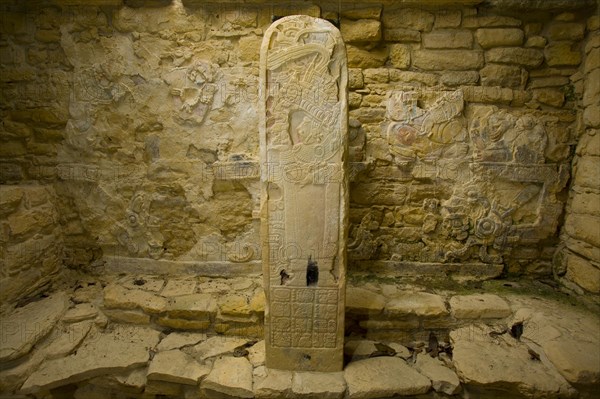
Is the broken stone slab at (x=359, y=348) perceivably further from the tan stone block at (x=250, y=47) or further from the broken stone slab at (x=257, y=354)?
the tan stone block at (x=250, y=47)

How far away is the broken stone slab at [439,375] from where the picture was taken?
2.12 m

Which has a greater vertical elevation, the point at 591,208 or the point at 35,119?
the point at 35,119

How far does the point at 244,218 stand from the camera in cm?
297

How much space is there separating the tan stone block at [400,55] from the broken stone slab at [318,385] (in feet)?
7.68

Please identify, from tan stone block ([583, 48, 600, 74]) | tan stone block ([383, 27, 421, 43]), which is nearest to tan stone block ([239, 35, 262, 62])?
tan stone block ([383, 27, 421, 43])

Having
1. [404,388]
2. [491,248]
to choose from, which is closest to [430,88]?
[491,248]

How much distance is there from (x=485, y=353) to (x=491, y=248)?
3.36ft

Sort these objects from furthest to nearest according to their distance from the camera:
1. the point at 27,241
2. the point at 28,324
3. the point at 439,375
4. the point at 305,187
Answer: the point at 27,241
the point at 28,324
the point at 439,375
the point at 305,187

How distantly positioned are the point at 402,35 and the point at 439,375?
2491mm

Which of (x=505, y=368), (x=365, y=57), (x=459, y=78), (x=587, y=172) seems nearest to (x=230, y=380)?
(x=505, y=368)

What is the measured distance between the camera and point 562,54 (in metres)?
2.75

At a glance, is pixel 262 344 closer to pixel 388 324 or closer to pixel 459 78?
pixel 388 324

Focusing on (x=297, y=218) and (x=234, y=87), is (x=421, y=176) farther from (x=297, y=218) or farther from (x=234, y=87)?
(x=234, y=87)

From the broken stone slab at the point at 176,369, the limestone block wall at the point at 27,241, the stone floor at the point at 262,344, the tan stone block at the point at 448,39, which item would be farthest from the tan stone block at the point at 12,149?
the tan stone block at the point at 448,39
